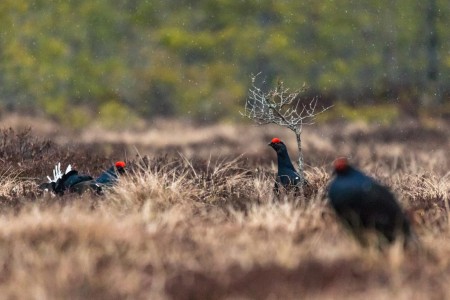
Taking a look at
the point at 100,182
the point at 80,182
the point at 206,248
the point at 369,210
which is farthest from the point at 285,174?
the point at 206,248

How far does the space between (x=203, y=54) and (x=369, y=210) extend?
77.6 feet

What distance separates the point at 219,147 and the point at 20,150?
21.9 ft

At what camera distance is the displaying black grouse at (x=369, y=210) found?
473 cm

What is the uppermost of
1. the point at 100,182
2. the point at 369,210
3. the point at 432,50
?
the point at 432,50

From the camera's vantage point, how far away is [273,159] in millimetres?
13805

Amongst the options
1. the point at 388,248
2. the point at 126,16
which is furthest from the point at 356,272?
the point at 126,16

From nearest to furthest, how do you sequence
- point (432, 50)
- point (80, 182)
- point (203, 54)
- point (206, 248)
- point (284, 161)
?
point (206, 248) → point (284, 161) → point (80, 182) → point (203, 54) → point (432, 50)

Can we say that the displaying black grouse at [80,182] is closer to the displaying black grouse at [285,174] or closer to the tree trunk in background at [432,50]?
the displaying black grouse at [285,174]

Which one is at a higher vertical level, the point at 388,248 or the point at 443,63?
the point at 443,63

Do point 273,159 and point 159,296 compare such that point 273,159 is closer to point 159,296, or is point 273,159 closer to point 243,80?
point 159,296

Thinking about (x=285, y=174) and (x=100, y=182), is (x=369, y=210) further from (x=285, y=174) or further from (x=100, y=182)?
(x=100, y=182)

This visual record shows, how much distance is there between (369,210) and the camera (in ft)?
15.5

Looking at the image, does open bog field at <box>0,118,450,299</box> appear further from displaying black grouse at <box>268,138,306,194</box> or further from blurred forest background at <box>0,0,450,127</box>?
blurred forest background at <box>0,0,450,127</box>

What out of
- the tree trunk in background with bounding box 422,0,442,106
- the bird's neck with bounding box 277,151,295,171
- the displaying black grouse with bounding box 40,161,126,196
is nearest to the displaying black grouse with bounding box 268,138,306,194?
the bird's neck with bounding box 277,151,295,171
